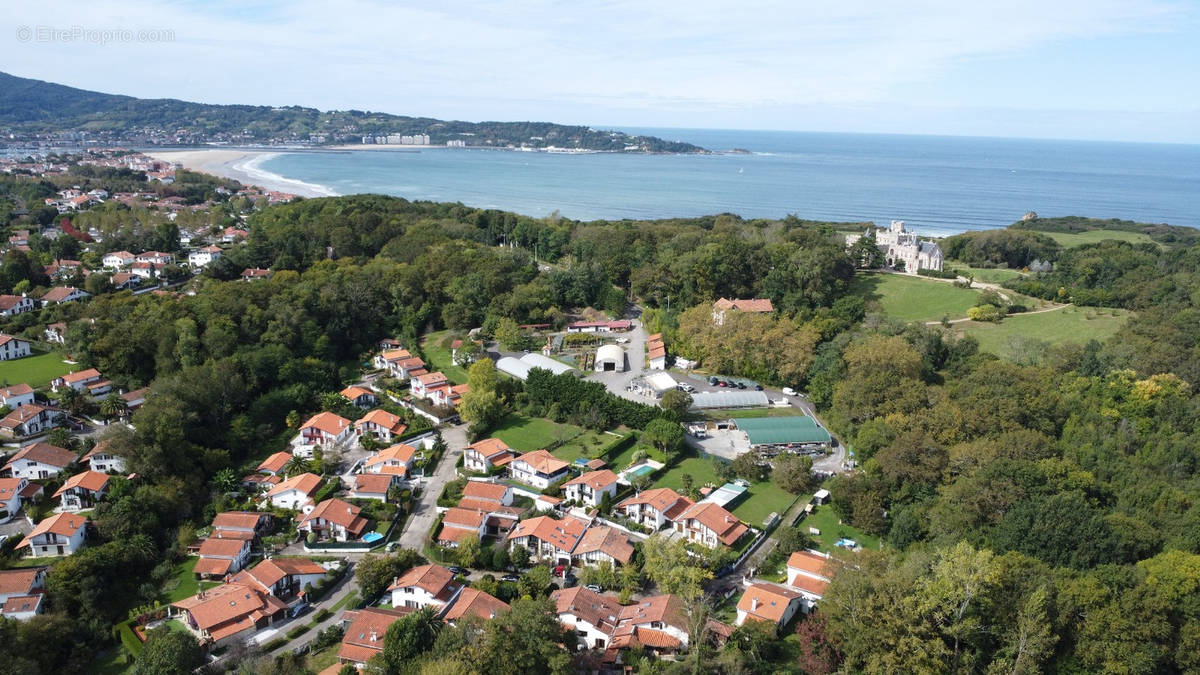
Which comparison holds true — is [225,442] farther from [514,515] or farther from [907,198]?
[907,198]

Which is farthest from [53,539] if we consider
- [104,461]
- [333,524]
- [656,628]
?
[656,628]

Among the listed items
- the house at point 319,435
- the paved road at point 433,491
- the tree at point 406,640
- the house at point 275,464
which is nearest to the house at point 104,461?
the house at point 275,464

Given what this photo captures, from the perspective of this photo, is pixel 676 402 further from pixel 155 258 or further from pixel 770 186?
pixel 770 186

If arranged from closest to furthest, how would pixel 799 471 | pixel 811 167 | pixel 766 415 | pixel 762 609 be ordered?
1. pixel 762 609
2. pixel 799 471
3. pixel 766 415
4. pixel 811 167

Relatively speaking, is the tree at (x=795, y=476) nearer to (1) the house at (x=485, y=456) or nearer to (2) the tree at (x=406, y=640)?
(1) the house at (x=485, y=456)

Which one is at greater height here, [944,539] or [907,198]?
[907,198]

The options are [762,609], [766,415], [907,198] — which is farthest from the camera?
[907,198]

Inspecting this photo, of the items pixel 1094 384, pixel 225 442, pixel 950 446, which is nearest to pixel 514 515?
pixel 225 442
